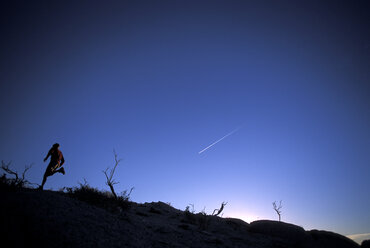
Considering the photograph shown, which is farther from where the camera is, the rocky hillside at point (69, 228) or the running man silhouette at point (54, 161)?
the running man silhouette at point (54, 161)

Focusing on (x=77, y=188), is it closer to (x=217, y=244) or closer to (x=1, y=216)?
(x=1, y=216)

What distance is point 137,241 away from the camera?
4.81 metres

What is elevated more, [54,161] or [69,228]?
[54,161]

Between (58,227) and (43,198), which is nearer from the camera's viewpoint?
(58,227)

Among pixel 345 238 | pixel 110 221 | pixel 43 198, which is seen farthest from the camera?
pixel 345 238

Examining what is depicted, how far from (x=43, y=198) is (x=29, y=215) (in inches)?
36.2

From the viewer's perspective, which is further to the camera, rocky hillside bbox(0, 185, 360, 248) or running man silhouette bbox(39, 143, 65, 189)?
running man silhouette bbox(39, 143, 65, 189)

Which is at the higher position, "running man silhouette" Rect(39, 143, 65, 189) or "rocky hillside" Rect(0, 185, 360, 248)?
"running man silhouette" Rect(39, 143, 65, 189)

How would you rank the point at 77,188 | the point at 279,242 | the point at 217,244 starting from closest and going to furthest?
the point at 217,244 < the point at 77,188 < the point at 279,242

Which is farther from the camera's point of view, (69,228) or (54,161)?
(54,161)

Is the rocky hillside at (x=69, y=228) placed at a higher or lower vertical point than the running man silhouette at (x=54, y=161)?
lower

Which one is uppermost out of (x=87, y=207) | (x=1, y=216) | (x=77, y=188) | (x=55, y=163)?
(x=55, y=163)

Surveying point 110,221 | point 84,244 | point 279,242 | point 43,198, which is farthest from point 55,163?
point 279,242

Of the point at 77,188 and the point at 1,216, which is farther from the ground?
the point at 77,188
